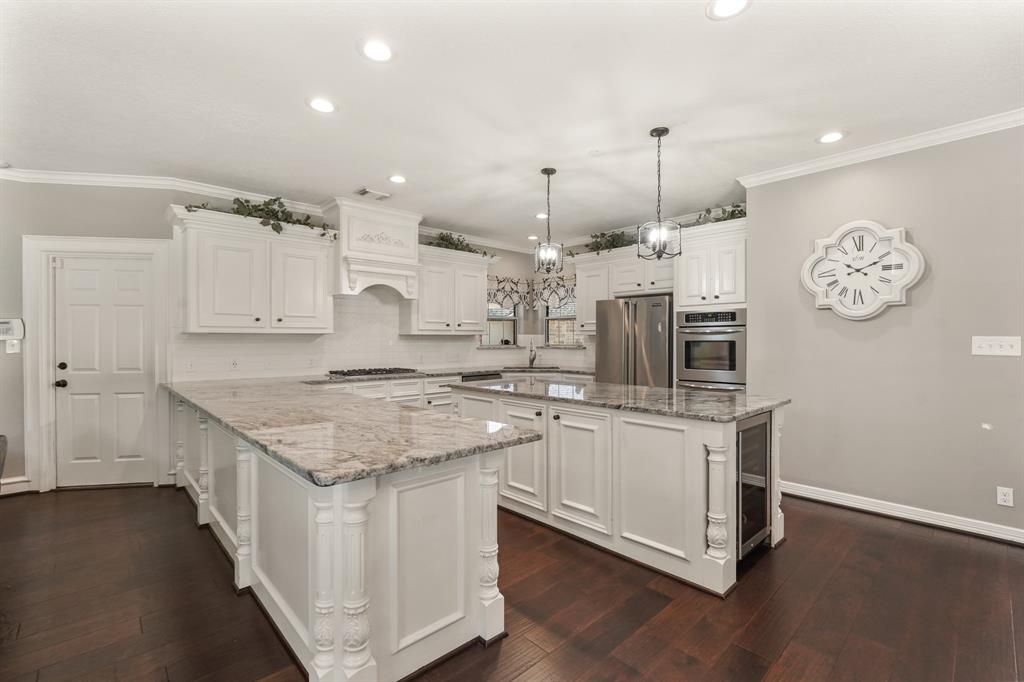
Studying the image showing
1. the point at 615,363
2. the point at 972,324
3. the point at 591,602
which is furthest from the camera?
the point at 615,363

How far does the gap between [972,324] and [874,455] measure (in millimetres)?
1050

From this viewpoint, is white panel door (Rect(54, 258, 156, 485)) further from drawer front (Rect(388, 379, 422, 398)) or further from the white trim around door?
drawer front (Rect(388, 379, 422, 398))

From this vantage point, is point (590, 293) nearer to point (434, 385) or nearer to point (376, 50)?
point (434, 385)

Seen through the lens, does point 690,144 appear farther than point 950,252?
Yes

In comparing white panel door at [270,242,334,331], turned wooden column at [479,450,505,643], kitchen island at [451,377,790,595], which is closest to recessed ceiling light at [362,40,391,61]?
turned wooden column at [479,450,505,643]

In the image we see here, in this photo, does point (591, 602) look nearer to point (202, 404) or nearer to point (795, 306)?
→ point (202, 404)

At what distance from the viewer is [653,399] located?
2.73 meters

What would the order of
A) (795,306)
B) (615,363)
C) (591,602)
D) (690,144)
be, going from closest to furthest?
(591,602), (690,144), (795,306), (615,363)

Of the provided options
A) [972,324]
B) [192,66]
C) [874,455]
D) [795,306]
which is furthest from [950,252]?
[192,66]

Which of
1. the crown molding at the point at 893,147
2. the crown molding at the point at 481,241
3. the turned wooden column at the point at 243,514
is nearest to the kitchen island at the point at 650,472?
the turned wooden column at the point at 243,514

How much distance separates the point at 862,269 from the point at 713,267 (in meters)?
1.18

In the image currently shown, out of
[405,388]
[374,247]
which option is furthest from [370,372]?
[374,247]

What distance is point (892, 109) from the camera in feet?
9.00

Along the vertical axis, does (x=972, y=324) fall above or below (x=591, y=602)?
above
